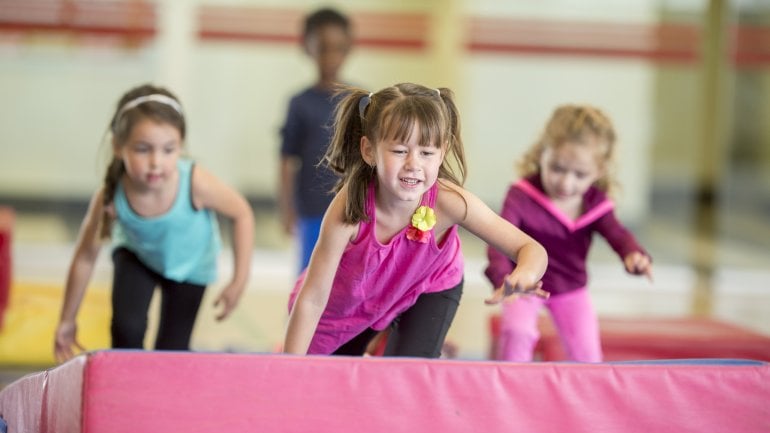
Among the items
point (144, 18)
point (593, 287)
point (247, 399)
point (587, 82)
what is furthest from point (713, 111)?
point (247, 399)

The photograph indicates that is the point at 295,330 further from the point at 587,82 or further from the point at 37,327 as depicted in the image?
the point at 587,82

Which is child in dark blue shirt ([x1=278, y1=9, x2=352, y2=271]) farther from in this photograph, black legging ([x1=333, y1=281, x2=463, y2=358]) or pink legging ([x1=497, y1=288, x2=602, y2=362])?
black legging ([x1=333, y1=281, x2=463, y2=358])

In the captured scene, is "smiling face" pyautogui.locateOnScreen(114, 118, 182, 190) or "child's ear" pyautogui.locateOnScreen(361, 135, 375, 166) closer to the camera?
"child's ear" pyautogui.locateOnScreen(361, 135, 375, 166)

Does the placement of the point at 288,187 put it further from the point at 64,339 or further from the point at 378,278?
the point at 378,278

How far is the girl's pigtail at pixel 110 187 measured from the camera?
3.21 m

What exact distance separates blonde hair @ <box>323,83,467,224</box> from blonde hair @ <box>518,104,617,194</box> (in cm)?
61

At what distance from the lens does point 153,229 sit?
326 cm

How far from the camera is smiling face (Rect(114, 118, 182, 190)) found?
3131mm

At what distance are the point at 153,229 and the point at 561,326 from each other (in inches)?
48.1

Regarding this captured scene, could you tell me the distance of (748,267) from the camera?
23.0 feet

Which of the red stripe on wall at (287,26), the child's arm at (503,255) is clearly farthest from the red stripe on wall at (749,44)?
the child's arm at (503,255)

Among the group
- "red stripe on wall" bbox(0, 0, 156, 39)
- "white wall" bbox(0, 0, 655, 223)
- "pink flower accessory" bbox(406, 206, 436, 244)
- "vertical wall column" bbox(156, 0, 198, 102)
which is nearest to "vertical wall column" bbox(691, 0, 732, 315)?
"white wall" bbox(0, 0, 655, 223)

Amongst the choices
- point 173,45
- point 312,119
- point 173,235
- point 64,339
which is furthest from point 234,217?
point 173,45

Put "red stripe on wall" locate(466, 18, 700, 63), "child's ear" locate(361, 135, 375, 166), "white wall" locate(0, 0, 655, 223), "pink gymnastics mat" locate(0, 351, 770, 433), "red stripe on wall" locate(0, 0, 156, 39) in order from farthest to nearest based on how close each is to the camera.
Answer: "red stripe on wall" locate(466, 18, 700, 63) < "white wall" locate(0, 0, 655, 223) < "red stripe on wall" locate(0, 0, 156, 39) < "child's ear" locate(361, 135, 375, 166) < "pink gymnastics mat" locate(0, 351, 770, 433)
